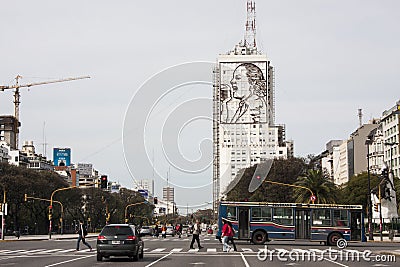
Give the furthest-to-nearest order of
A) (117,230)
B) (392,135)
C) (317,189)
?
(392,135), (317,189), (117,230)

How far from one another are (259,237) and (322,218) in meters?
4.92

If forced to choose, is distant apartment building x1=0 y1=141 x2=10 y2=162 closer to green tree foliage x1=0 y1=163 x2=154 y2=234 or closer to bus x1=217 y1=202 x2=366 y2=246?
green tree foliage x1=0 y1=163 x2=154 y2=234

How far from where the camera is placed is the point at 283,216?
4919 centimetres

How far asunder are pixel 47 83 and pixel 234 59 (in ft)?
180

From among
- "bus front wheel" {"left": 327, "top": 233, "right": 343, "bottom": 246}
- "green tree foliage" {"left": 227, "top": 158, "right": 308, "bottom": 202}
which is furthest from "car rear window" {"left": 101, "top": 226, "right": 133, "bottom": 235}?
"green tree foliage" {"left": 227, "top": 158, "right": 308, "bottom": 202}

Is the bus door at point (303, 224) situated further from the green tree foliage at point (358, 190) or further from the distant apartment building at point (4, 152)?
the distant apartment building at point (4, 152)

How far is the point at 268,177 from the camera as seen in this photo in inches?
3848

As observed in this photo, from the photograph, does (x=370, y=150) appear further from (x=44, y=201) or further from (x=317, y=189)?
(x=44, y=201)

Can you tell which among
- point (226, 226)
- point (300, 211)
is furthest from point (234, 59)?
point (226, 226)

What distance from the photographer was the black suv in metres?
28.5

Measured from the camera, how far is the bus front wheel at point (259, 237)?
49.2m

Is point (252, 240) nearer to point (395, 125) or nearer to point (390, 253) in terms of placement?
point (390, 253)

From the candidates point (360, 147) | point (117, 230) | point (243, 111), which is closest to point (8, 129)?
point (243, 111)

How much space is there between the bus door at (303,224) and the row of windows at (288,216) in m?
0.38
